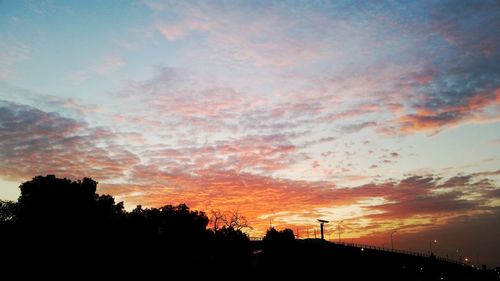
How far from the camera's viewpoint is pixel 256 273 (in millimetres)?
70188

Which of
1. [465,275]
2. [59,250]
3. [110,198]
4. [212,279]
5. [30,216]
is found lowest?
[465,275]

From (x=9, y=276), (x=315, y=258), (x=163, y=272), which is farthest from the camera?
(x=315, y=258)

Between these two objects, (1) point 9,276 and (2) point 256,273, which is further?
(2) point 256,273

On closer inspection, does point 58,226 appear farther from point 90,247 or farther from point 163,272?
point 163,272

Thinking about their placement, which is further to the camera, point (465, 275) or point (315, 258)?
point (465, 275)

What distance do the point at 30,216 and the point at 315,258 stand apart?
51.3m

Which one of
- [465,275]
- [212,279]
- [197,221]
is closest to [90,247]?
[212,279]

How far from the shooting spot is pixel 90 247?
53.4 metres

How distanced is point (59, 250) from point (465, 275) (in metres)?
206

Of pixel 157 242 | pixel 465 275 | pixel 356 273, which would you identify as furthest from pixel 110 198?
pixel 465 275

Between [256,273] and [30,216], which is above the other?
[30,216]

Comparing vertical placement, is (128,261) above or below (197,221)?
below

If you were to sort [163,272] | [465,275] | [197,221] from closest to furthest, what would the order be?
[163,272] < [197,221] < [465,275]

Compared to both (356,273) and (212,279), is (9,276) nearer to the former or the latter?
(212,279)
